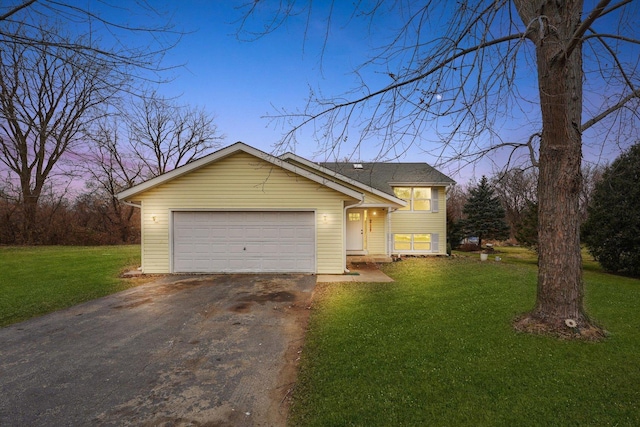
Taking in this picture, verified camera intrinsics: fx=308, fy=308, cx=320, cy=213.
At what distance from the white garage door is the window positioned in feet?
25.0

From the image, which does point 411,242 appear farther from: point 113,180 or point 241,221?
point 113,180

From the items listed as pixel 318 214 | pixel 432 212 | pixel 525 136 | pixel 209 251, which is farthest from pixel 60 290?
pixel 432 212

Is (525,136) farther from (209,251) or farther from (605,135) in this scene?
(209,251)

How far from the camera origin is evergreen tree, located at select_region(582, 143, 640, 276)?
1105 centimetres

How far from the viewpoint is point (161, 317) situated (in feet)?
19.5

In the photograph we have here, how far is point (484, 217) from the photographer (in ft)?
75.9

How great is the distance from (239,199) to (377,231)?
8.07 meters

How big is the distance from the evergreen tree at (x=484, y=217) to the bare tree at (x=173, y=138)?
78.5ft

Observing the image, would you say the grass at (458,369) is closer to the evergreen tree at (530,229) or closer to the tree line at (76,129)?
the tree line at (76,129)

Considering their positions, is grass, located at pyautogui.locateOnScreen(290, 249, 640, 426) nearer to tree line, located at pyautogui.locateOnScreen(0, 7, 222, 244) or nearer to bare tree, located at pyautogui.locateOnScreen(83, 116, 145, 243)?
tree line, located at pyautogui.locateOnScreen(0, 7, 222, 244)

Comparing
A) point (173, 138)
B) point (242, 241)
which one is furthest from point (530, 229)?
point (173, 138)

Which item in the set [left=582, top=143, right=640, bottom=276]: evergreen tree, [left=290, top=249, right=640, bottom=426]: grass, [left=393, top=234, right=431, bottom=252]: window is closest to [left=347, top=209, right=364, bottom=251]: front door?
[left=393, top=234, right=431, bottom=252]: window

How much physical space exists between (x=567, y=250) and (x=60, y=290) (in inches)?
440

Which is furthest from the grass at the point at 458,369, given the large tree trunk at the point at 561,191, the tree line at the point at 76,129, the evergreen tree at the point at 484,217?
the evergreen tree at the point at 484,217
